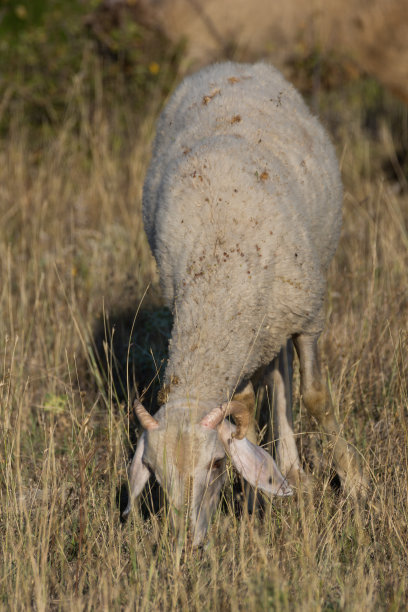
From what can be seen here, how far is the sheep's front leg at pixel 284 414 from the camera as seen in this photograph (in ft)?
14.2

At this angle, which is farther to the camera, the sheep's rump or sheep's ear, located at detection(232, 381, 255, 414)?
sheep's ear, located at detection(232, 381, 255, 414)

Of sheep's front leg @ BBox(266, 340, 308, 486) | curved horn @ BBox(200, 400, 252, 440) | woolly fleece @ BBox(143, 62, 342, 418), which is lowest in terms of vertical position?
sheep's front leg @ BBox(266, 340, 308, 486)

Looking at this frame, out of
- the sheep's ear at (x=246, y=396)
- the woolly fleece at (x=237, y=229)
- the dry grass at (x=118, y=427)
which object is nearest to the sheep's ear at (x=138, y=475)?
the dry grass at (x=118, y=427)

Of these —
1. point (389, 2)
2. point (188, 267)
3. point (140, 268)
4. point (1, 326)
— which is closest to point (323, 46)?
point (389, 2)

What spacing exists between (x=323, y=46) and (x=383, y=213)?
2.90 m

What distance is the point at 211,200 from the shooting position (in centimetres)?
389

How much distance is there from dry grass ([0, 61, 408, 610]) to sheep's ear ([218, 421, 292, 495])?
0.52 feet

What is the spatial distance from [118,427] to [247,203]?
121 cm

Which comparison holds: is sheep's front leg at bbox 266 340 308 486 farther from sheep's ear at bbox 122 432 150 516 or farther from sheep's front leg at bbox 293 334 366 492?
sheep's ear at bbox 122 432 150 516

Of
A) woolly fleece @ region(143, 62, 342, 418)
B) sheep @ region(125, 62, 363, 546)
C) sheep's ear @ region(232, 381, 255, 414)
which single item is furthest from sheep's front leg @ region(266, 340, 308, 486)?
woolly fleece @ region(143, 62, 342, 418)

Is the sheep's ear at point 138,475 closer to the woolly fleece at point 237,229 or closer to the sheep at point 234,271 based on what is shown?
the sheep at point 234,271

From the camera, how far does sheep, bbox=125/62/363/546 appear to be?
3436 mm

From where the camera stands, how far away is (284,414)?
4.56 m

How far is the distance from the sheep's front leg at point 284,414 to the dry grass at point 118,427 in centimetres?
13
